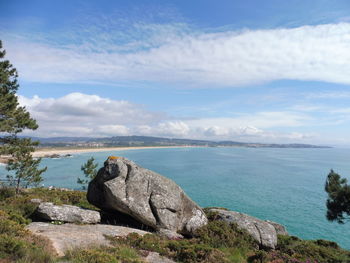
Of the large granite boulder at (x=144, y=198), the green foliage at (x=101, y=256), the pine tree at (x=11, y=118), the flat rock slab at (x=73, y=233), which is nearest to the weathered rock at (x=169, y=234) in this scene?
the large granite boulder at (x=144, y=198)

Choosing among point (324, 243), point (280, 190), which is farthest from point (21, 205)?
point (280, 190)

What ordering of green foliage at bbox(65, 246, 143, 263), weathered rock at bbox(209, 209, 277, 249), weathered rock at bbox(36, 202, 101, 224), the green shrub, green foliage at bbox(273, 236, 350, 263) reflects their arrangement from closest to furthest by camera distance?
green foliage at bbox(65, 246, 143, 263), weathered rock at bbox(36, 202, 101, 224), the green shrub, green foliage at bbox(273, 236, 350, 263), weathered rock at bbox(209, 209, 277, 249)

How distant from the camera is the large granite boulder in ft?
50.1

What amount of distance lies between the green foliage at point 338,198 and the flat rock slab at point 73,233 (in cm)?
2121

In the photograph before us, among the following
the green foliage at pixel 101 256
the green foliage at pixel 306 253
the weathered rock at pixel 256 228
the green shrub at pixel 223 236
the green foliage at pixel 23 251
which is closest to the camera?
the green foliage at pixel 23 251

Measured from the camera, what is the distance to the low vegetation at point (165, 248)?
834cm

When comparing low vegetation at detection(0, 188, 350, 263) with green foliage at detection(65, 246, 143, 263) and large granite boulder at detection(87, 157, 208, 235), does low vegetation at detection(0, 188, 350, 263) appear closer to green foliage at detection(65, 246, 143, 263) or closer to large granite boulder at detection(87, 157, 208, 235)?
green foliage at detection(65, 246, 143, 263)

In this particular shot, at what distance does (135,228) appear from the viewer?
1552 cm

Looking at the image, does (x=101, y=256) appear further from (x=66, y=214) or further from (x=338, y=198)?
(x=338, y=198)

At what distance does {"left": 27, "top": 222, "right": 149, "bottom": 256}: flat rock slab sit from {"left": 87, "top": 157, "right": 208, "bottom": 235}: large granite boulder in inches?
54.8

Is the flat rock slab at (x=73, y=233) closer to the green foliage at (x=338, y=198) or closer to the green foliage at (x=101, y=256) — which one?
the green foliage at (x=101, y=256)

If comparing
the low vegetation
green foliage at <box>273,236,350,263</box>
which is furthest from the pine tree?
green foliage at <box>273,236,350,263</box>

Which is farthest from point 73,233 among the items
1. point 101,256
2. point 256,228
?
point 256,228

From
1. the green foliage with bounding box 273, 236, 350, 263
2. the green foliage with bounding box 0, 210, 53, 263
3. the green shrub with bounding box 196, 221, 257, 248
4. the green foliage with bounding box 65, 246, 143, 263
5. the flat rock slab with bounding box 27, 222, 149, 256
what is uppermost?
the green foliage with bounding box 0, 210, 53, 263
